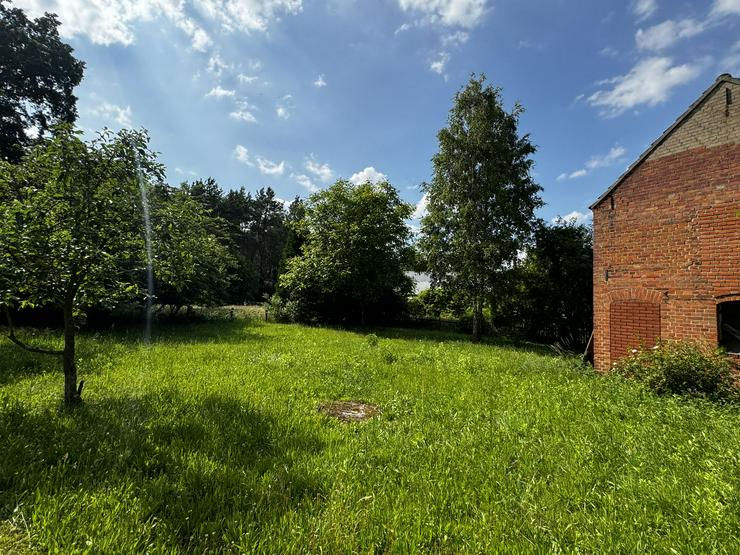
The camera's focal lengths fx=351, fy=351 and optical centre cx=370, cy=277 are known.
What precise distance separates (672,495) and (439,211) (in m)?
18.0

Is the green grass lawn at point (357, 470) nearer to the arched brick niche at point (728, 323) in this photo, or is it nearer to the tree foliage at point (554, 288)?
the arched brick niche at point (728, 323)

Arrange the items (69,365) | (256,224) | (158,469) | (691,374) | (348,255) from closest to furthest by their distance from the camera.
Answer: (158,469)
(69,365)
(691,374)
(348,255)
(256,224)

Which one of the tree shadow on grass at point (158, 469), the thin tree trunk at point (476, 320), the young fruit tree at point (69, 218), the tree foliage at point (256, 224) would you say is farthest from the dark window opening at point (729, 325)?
the tree foliage at point (256, 224)

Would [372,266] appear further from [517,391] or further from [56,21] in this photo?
[56,21]

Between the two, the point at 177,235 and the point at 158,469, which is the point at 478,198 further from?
the point at 158,469

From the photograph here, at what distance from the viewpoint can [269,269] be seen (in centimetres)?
5850

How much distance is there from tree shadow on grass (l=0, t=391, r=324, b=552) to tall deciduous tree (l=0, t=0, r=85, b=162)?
19.1 m

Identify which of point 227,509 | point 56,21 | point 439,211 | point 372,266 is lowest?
point 227,509

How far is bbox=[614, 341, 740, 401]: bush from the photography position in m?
6.93

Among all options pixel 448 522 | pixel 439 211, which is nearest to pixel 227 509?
pixel 448 522

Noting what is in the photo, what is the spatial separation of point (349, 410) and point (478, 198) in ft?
51.8

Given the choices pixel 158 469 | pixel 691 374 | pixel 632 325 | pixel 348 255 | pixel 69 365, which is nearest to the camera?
pixel 158 469

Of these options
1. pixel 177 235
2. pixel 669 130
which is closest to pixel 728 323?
pixel 669 130

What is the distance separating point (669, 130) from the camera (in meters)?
9.05
